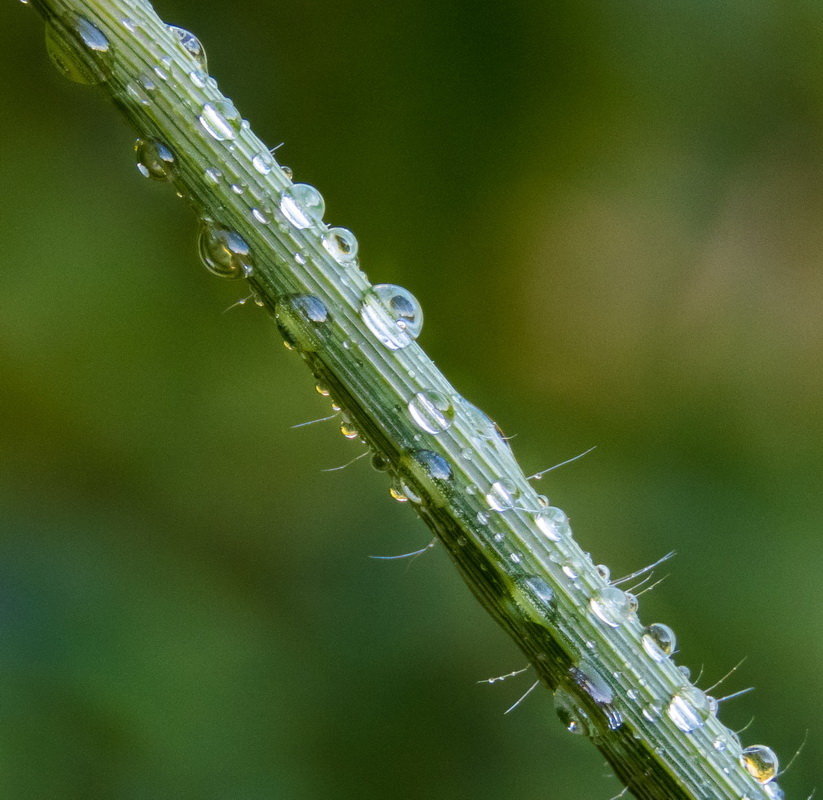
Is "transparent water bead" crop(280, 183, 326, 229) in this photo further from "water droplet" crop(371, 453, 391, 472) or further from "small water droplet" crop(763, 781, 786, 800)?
"small water droplet" crop(763, 781, 786, 800)

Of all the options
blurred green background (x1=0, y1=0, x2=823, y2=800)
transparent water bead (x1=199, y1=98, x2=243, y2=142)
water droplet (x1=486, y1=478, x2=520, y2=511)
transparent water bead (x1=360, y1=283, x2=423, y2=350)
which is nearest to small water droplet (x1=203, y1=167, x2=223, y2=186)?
transparent water bead (x1=199, y1=98, x2=243, y2=142)

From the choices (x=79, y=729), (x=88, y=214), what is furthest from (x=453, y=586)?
(x=88, y=214)

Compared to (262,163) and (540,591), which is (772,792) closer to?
(540,591)

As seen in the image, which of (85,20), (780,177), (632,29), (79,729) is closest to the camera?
(85,20)

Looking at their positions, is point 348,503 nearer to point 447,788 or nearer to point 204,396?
point 204,396

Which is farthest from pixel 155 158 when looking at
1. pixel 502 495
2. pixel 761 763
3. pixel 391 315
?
pixel 761 763

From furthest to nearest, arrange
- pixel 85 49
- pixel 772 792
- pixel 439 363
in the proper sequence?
1. pixel 439 363
2. pixel 772 792
3. pixel 85 49
